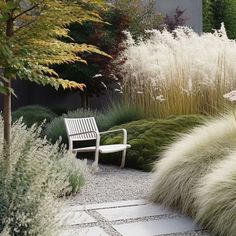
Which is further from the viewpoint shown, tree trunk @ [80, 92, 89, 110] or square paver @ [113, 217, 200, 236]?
tree trunk @ [80, 92, 89, 110]

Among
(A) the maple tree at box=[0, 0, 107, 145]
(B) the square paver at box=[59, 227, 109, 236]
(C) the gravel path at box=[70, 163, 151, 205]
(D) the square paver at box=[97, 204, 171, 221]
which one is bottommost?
(C) the gravel path at box=[70, 163, 151, 205]

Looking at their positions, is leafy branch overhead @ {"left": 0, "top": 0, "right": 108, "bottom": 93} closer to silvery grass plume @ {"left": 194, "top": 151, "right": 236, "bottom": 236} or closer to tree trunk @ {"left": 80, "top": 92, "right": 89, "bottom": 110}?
silvery grass plume @ {"left": 194, "top": 151, "right": 236, "bottom": 236}

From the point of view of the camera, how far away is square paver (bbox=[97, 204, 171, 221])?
424 cm

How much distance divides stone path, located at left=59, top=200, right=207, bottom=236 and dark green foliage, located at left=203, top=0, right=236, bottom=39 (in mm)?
11054

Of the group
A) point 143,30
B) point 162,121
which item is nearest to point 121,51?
point 143,30

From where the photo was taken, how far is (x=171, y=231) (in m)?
3.84

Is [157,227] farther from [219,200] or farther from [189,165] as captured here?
[189,165]

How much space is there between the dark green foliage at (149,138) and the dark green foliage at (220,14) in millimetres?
8275

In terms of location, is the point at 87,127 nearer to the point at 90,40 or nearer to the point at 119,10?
the point at 90,40

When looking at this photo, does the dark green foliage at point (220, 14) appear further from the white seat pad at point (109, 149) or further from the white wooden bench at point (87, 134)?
the white seat pad at point (109, 149)

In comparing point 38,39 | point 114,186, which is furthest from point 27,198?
point 114,186

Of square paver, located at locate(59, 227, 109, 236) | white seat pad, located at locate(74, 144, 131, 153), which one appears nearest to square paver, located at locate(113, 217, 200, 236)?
square paver, located at locate(59, 227, 109, 236)

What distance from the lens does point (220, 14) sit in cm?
1499

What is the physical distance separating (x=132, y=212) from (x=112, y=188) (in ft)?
3.51
